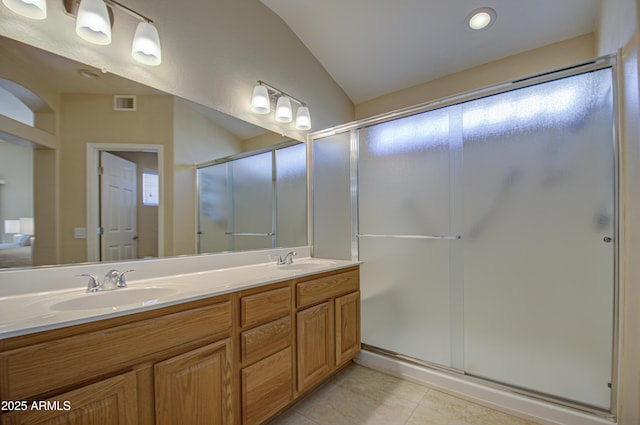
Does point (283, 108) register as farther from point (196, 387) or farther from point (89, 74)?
point (196, 387)

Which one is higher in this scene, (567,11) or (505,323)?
(567,11)

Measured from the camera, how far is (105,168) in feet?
4.60

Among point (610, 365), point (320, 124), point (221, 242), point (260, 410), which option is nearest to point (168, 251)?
point (221, 242)

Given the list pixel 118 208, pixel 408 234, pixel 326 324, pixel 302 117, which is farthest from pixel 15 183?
pixel 408 234

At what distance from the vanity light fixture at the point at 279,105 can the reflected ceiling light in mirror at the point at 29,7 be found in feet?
3.74

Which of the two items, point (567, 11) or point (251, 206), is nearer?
point (567, 11)

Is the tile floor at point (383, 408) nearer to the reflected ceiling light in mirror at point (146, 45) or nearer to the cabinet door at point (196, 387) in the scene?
the cabinet door at point (196, 387)

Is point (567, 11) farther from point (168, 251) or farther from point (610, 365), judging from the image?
point (168, 251)

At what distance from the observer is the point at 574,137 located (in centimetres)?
153

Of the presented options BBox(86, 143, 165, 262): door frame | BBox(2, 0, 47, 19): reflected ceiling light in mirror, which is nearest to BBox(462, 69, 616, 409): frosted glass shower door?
BBox(86, 143, 165, 262): door frame

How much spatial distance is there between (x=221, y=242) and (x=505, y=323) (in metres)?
1.92

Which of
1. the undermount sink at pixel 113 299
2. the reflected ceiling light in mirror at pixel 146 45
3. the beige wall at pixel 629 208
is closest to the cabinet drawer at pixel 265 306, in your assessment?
the undermount sink at pixel 113 299

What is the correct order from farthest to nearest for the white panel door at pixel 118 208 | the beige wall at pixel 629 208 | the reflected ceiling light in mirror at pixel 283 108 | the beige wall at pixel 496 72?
1. the reflected ceiling light in mirror at pixel 283 108
2. the beige wall at pixel 496 72
3. the white panel door at pixel 118 208
4. the beige wall at pixel 629 208

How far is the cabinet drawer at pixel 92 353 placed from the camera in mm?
762
